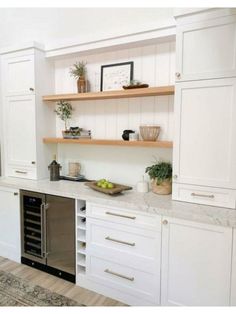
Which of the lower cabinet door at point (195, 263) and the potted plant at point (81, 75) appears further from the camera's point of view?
the potted plant at point (81, 75)

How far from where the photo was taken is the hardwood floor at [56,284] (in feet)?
7.14

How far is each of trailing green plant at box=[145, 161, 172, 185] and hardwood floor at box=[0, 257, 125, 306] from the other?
1126mm

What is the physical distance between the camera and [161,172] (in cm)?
226

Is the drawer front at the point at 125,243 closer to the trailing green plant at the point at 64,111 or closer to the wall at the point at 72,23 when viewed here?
the trailing green plant at the point at 64,111

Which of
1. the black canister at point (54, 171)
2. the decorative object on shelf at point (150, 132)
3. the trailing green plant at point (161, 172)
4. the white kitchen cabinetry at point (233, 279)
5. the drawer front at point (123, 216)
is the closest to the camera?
the white kitchen cabinetry at point (233, 279)

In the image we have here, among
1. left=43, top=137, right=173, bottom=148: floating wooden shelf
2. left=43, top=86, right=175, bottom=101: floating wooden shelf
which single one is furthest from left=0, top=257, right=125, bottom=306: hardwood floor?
left=43, top=86, right=175, bottom=101: floating wooden shelf

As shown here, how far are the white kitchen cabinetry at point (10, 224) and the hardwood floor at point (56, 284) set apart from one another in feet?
0.36

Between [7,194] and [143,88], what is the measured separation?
73.0 inches

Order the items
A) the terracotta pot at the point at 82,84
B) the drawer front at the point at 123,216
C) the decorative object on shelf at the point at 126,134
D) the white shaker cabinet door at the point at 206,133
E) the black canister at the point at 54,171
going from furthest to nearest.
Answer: the black canister at the point at 54,171
the terracotta pot at the point at 82,84
the decorative object on shelf at the point at 126,134
the drawer front at the point at 123,216
the white shaker cabinet door at the point at 206,133

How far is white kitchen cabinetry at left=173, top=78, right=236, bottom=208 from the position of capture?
1.81 meters

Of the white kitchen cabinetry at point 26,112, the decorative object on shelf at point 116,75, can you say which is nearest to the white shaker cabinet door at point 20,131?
the white kitchen cabinetry at point 26,112

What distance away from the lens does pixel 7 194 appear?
278 cm

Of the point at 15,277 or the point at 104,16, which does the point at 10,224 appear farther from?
the point at 104,16

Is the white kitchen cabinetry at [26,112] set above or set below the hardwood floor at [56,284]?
above
